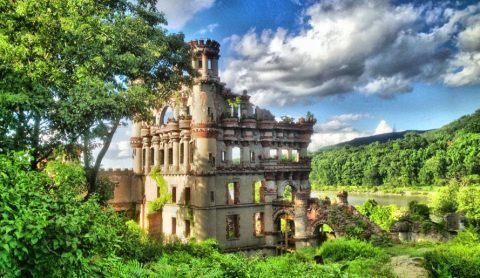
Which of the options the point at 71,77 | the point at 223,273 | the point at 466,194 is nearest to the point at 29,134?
the point at 71,77

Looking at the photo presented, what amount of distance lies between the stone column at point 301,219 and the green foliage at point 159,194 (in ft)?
32.3

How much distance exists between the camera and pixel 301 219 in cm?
2902

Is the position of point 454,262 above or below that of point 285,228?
above

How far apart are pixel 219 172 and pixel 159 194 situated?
6.43 meters

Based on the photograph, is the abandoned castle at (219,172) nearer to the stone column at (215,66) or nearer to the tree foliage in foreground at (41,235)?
the stone column at (215,66)

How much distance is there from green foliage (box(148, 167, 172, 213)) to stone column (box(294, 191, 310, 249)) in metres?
9.84

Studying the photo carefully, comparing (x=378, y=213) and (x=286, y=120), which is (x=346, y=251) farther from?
(x=378, y=213)

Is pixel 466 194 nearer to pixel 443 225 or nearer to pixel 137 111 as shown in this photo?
pixel 443 225

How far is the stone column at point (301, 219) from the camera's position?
2858 cm

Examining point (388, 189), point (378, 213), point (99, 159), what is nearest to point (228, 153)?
point (99, 159)

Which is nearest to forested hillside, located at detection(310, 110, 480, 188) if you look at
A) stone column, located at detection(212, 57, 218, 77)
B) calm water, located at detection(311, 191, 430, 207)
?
calm water, located at detection(311, 191, 430, 207)

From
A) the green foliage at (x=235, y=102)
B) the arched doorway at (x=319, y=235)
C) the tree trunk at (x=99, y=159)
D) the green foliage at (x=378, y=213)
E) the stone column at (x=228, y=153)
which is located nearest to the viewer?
the tree trunk at (x=99, y=159)

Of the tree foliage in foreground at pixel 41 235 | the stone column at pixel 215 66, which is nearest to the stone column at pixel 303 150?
the stone column at pixel 215 66

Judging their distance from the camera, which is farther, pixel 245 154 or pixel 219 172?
pixel 245 154
